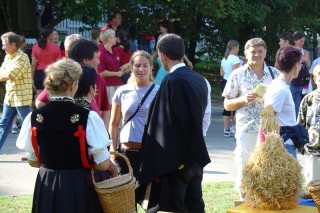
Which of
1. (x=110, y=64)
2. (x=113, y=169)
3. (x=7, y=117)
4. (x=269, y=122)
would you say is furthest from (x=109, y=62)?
(x=113, y=169)

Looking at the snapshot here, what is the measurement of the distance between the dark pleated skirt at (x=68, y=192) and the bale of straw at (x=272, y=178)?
4.16ft

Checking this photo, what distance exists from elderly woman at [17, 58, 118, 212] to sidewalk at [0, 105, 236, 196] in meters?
3.59

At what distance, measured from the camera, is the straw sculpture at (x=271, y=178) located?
5586mm

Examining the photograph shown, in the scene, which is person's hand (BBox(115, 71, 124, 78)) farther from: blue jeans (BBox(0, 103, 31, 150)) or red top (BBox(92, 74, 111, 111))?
red top (BBox(92, 74, 111, 111))

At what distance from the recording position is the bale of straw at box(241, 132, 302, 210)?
5.59 meters

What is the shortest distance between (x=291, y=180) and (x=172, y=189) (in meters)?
1.02

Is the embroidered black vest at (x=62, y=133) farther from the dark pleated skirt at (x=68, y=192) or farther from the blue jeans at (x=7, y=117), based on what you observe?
the blue jeans at (x=7, y=117)

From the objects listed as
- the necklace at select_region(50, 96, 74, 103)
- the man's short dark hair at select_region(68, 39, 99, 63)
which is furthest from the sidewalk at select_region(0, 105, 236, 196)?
the necklace at select_region(50, 96, 74, 103)

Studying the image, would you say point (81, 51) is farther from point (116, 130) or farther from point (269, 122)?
point (269, 122)

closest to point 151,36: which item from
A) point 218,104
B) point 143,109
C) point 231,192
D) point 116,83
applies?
point 218,104

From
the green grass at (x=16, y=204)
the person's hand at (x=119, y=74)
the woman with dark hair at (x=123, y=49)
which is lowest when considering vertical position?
the green grass at (x=16, y=204)

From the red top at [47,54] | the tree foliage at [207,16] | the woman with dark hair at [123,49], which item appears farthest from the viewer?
the tree foliage at [207,16]

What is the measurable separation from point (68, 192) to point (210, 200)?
3293 mm

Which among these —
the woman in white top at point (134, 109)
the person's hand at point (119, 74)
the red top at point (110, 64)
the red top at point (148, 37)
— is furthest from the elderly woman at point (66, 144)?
the red top at point (148, 37)
